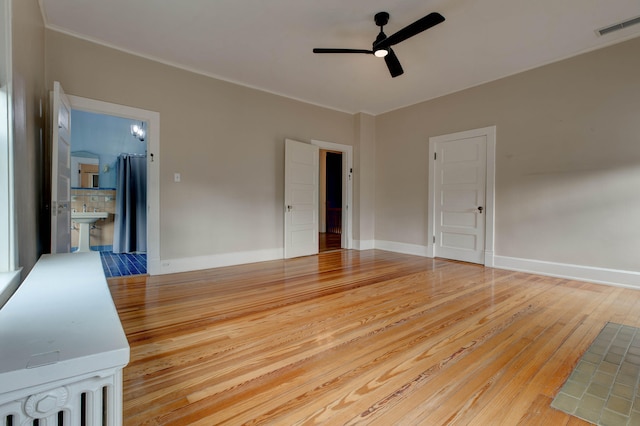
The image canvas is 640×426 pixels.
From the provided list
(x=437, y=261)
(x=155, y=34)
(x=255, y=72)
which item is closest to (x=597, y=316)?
(x=437, y=261)

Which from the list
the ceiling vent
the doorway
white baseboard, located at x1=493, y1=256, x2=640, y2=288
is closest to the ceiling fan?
the ceiling vent

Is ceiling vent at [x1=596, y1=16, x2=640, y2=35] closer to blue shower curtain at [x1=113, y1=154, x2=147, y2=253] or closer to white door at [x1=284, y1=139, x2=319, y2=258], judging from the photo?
white door at [x1=284, y1=139, x2=319, y2=258]

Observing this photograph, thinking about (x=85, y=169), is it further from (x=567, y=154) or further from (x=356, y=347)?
(x=567, y=154)

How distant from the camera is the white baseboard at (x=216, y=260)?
393cm

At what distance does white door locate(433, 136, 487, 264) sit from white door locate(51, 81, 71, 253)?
4.95 meters

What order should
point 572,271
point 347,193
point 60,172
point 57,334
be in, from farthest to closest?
point 347,193
point 572,271
point 60,172
point 57,334

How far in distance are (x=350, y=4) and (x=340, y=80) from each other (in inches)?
65.7

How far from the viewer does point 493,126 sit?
4.39 metres

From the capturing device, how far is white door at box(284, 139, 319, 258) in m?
4.97

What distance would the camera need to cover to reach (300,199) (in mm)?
5176

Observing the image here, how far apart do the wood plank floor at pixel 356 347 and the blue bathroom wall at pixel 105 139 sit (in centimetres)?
327

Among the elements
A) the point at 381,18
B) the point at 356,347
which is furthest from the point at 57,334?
the point at 381,18

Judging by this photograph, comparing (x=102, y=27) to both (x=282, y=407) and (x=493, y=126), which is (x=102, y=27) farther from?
(x=493, y=126)

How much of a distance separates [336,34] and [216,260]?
129 inches
